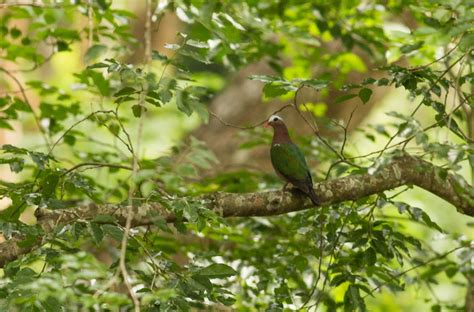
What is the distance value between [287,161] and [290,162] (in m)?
0.05

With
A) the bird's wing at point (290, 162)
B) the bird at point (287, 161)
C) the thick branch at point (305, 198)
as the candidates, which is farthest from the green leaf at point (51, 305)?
the bird's wing at point (290, 162)

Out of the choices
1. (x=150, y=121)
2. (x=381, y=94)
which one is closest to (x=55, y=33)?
(x=381, y=94)

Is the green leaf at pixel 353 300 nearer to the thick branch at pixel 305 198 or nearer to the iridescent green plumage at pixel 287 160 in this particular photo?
the thick branch at pixel 305 198

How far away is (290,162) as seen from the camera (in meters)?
4.41

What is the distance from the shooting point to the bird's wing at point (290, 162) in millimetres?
4168

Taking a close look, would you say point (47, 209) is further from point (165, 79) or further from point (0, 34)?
point (0, 34)

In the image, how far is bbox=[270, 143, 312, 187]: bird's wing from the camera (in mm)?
4168

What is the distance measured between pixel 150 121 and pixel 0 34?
729 cm

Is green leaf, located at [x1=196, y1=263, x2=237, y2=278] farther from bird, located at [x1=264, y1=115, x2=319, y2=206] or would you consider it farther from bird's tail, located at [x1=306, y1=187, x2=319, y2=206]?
bird, located at [x1=264, y1=115, x2=319, y2=206]

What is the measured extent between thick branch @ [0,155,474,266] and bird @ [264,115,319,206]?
176 millimetres

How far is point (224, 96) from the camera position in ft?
25.5

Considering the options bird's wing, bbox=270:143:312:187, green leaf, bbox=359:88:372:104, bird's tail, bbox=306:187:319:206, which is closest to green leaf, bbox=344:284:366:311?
bird's tail, bbox=306:187:319:206

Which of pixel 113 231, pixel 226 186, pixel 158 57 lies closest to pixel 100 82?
pixel 226 186

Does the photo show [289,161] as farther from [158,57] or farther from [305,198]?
[158,57]
